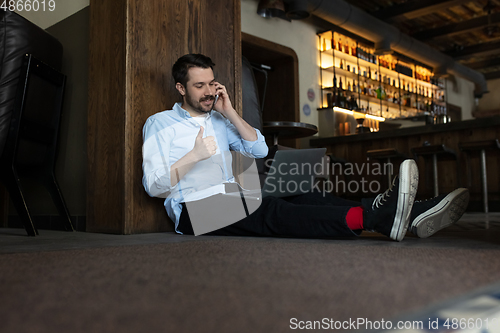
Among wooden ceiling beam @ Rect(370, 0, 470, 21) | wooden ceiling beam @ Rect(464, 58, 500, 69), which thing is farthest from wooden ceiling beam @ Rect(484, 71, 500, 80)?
wooden ceiling beam @ Rect(370, 0, 470, 21)

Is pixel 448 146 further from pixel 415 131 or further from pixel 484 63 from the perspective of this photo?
pixel 484 63

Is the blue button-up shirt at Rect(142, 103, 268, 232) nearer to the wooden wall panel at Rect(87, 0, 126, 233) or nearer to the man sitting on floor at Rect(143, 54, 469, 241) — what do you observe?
the man sitting on floor at Rect(143, 54, 469, 241)

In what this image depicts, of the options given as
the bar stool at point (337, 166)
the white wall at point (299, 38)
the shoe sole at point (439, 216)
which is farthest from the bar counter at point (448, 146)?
the shoe sole at point (439, 216)

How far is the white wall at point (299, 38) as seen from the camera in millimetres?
5402

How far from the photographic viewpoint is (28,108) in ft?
7.61

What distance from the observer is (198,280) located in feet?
2.65

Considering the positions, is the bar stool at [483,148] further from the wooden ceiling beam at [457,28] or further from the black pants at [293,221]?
the wooden ceiling beam at [457,28]

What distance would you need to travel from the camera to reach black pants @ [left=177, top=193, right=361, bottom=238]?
61.5 inches

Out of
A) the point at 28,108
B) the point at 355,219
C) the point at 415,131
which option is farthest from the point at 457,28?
the point at 28,108

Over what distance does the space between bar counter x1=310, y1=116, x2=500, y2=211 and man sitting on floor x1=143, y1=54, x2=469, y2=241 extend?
3199 mm

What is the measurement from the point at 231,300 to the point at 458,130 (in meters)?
4.73

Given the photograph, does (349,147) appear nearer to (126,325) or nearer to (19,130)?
(19,130)

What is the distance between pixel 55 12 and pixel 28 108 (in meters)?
0.98

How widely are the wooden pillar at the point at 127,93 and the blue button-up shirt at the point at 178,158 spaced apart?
0.15 metres
